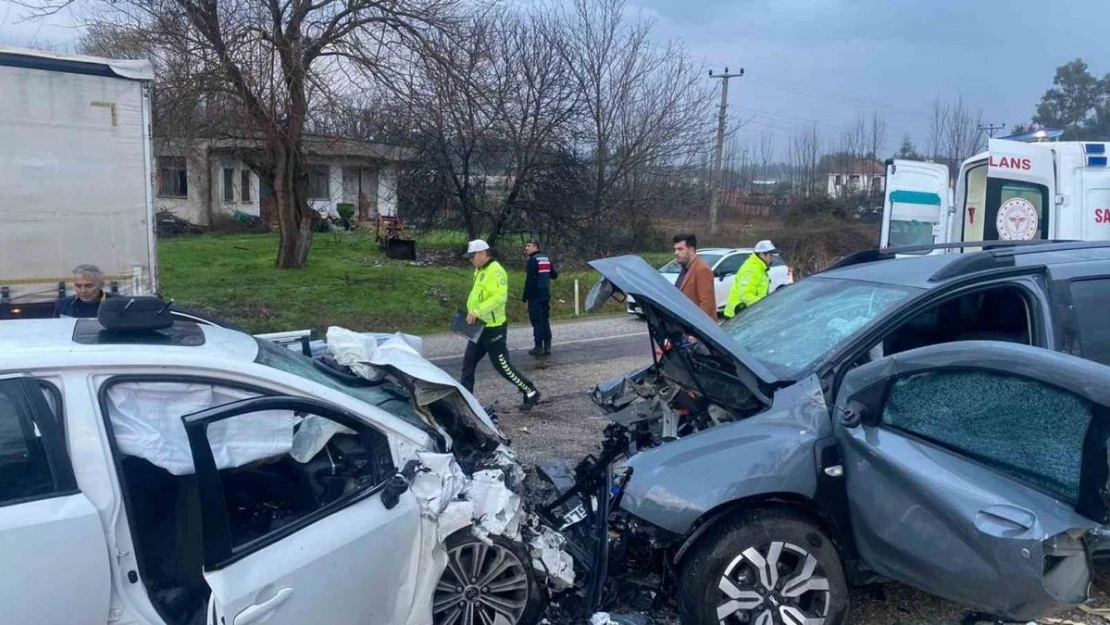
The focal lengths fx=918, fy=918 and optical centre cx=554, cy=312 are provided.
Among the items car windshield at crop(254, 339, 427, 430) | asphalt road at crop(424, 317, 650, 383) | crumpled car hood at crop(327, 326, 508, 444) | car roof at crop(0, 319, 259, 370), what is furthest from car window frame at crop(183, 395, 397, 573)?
asphalt road at crop(424, 317, 650, 383)

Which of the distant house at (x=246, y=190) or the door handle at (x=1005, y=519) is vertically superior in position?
the distant house at (x=246, y=190)

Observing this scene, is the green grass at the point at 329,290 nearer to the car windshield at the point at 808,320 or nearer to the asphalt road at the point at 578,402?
the asphalt road at the point at 578,402

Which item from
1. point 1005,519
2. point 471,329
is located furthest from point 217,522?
point 471,329

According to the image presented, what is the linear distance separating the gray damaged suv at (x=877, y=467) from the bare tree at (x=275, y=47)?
12008mm

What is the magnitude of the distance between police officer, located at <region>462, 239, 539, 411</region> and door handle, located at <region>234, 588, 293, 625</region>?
5498mm

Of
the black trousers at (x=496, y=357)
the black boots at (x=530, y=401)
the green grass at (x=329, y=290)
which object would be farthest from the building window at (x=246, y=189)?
the black boots at (x=530, y=401)

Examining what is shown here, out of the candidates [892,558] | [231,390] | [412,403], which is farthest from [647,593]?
[231,390]

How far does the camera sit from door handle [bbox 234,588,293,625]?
2.98 m

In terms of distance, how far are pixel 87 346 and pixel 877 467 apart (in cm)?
298

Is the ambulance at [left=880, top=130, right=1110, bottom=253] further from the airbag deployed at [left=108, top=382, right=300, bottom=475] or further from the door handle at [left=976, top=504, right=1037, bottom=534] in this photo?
the airbag deployed at [left=108, top=382, right=300, bottom=475]

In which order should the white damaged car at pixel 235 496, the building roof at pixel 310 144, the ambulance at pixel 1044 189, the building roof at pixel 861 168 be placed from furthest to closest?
1. the building roof at pixel 861 168
2. the building roof at pixel 310 144
3. the ambulance at pixel 1044 189
4. the white damaged car at pixel 235 496

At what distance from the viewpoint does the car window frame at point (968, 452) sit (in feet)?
10.7

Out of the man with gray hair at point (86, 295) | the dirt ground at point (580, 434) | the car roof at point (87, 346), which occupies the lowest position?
the dirt ground at point (580, 434)

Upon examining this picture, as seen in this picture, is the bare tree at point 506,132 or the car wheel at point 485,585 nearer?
the car wheel at point 485,585
